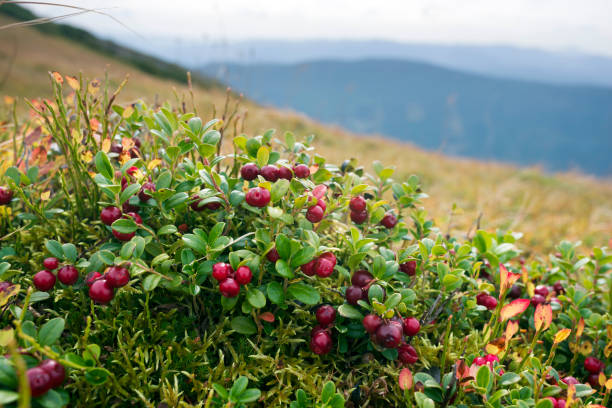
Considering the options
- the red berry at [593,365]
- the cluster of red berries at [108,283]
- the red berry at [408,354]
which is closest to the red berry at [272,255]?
the cluster of red berries at [108,283]

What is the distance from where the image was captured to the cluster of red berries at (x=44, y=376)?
103 cm

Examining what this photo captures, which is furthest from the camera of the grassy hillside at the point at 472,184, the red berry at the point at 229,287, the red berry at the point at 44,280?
the grassy hillside at the point at 472,184

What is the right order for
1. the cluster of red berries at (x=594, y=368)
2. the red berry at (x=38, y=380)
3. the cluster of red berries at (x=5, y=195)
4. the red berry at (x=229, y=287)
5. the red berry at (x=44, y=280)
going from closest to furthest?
the red berry at (x=38, y=380) → the red berry at (x=229, y=287) → the red berry at (x=44, y=280) → the cluster of red berries at (x=5, y=195) → the cluster of red berries at (x=594, y=368)

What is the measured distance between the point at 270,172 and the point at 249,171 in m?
0.09

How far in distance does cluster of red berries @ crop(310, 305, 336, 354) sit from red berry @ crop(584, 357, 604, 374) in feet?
4.19

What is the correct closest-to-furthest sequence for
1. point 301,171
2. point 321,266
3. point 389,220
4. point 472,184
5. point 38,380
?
point 38,380
point 321,266
point 301,171
point 389,220
point 472,184

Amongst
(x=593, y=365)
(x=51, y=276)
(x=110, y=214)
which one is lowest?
(x=593, y=365)

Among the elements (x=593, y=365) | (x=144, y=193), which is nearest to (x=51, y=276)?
(x=144, y=193)

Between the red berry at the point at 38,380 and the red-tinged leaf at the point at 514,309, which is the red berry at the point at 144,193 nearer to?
the red berry at the point at 38,380

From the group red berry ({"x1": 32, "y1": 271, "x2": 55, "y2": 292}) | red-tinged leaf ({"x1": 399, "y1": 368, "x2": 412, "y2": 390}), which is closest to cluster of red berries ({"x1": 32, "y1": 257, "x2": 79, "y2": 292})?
red berry ({"x1": 32, "y1": 271, "x2": 55, "y2": 292})

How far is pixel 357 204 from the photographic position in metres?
1.79

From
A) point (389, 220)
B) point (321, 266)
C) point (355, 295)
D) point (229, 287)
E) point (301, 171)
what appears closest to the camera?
point (229, 287)

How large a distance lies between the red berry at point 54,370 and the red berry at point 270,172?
Answer: 926 millimetres

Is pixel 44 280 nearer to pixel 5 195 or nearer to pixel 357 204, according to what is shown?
pixel 5 195
